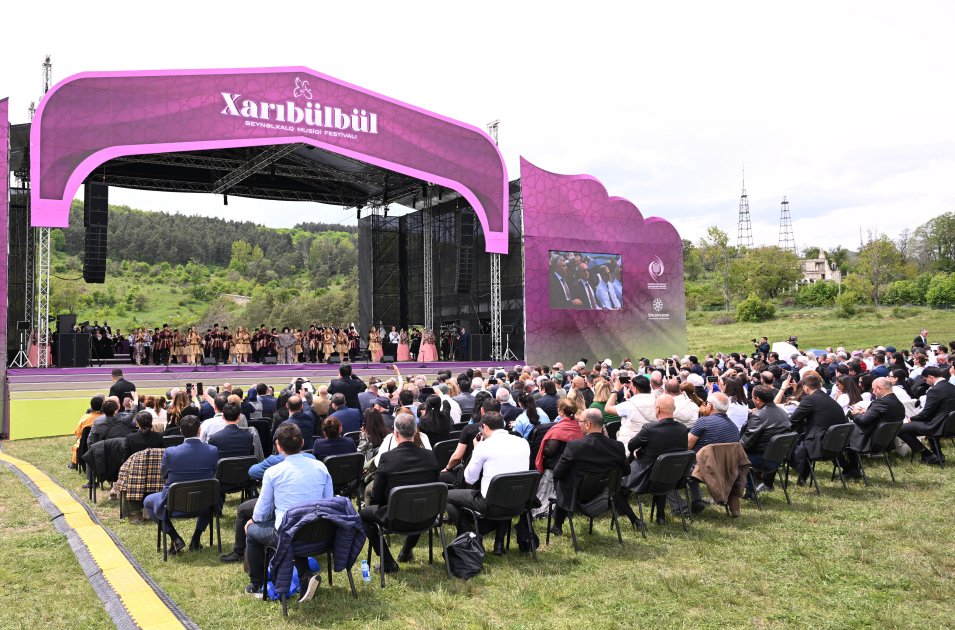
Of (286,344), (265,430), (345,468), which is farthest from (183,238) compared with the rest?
(345,468)

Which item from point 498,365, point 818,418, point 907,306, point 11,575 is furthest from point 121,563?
point 907,306

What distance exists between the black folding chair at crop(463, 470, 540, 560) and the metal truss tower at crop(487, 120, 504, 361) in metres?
15.8

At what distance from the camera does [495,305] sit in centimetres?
2139

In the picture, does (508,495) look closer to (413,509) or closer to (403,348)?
(413,509)

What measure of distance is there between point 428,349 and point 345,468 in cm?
1553

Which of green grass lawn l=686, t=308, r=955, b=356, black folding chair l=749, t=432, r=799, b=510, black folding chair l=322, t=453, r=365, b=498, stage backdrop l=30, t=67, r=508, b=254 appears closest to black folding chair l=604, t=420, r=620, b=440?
black folding chair l=749, t=432, r=799, b=510

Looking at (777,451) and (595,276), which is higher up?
(595,276)

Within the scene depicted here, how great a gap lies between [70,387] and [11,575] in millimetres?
10593

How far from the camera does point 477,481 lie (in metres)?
5.38

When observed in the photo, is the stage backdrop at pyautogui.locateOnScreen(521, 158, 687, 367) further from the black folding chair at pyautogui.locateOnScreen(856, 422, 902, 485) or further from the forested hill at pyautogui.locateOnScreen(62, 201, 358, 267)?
the forested hill at pyautogui.locateOnScreen(62, 201, 358, 267)

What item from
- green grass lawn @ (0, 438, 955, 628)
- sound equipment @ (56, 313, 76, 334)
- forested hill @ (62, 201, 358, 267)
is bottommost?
green grass lawn @ (0, 438, 955, 628)

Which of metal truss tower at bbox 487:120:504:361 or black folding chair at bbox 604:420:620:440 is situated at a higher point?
metal truss tower at bbox 487:120:504:361

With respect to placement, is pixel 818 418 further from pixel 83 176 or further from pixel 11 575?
pixel 83 176

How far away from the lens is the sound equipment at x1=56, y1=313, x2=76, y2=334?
1554cm
